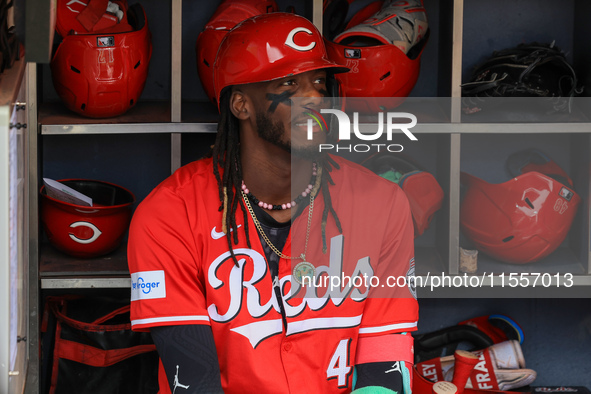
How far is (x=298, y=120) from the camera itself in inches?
80.1

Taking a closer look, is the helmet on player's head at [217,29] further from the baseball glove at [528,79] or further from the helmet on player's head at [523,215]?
the helmet on player's head at [523,215]

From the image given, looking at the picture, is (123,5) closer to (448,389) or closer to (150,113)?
(150,113)

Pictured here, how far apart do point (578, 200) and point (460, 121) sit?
51 cm

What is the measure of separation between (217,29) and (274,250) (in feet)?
2.55

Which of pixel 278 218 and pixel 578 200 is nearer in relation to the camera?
pixel 278 218

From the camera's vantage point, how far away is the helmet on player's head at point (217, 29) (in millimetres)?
2383

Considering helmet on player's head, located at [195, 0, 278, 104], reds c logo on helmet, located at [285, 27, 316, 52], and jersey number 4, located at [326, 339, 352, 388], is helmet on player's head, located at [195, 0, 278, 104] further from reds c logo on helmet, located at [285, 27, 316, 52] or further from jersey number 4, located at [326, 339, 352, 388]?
jersey number 4, located at [326, 339, 352, 388]

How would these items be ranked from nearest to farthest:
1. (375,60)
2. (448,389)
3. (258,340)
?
(258,340) → (448,389) → (375,60)

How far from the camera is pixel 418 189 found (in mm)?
2486

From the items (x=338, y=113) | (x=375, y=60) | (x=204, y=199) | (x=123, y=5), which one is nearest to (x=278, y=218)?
(x=204, y=199)

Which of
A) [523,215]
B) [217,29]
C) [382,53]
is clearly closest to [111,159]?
A: [217,29]

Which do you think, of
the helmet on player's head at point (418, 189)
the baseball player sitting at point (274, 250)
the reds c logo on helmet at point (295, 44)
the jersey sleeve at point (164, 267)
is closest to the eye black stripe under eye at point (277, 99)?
the baseball player sitting at point (274, 250)

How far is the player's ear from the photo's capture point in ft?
6.90

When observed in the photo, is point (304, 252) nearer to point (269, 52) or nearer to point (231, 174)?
point (231, 174)
